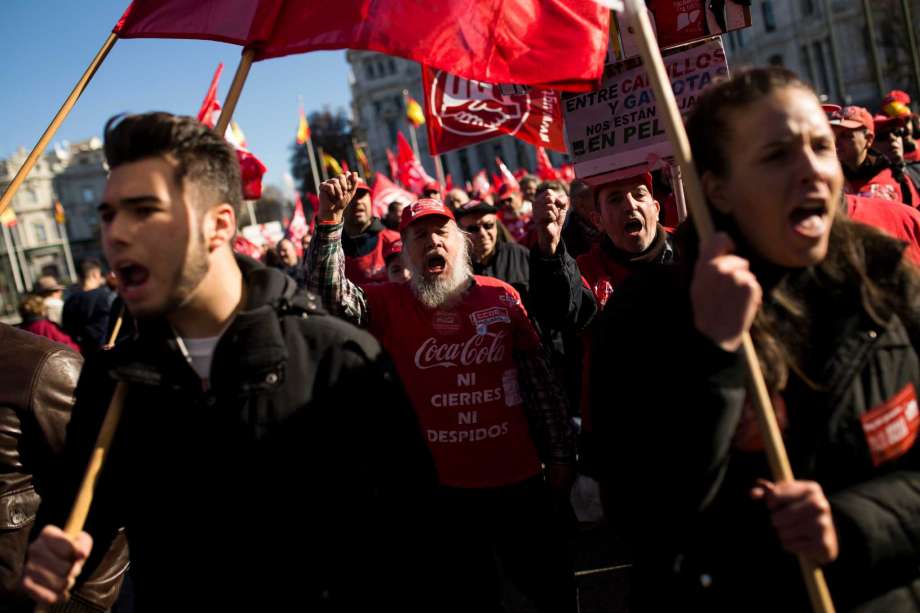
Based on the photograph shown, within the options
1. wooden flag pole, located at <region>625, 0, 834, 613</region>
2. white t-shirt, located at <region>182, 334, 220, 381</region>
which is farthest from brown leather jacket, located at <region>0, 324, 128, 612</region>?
wooden flag pole, located at <region>625, 0, 834, 613</region>

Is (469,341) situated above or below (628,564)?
above

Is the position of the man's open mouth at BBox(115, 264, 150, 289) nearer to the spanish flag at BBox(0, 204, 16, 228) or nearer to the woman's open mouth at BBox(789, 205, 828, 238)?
the spanish flag at BBox(0, 204, 16, 228)

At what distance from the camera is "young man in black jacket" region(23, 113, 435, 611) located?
1857 millimetres

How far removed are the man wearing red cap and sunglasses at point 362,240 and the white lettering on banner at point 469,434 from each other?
2.92m

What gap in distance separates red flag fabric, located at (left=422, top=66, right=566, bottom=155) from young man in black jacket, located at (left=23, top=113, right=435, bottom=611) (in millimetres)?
3166

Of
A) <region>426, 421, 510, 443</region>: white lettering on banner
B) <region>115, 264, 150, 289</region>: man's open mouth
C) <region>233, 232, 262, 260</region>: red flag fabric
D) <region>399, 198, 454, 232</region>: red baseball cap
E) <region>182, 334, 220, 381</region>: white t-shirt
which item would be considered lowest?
<region>426, 421, 510, 443</region>: white lettering on banner

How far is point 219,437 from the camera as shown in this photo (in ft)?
6.16

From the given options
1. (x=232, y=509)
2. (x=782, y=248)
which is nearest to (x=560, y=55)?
(x=782, y=248)

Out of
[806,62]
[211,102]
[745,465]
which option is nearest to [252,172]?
[211,102]

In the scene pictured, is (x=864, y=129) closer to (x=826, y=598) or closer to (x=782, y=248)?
(x=782, y=248)

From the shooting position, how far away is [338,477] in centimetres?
192

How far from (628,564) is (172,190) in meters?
3.63

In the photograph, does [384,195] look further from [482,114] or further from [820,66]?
[820,66]

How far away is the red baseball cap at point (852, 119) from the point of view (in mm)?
4621
